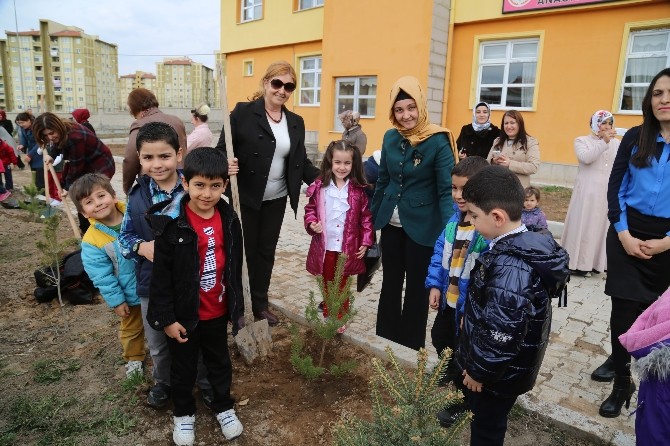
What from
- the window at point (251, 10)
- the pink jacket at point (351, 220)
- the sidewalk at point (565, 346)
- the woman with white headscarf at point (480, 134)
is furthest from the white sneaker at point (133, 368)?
the window at point (251, 10)

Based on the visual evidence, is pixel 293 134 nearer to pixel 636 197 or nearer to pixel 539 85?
pixel 636 197

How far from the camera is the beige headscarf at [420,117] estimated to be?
9.49 ft

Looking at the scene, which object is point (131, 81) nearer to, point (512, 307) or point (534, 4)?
point (534, 4)

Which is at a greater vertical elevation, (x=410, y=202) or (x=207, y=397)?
(x=410, y=202)

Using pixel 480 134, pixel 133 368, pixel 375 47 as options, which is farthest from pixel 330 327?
pixel 375 47

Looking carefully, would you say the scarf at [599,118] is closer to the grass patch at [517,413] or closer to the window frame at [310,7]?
the grass patch at [517,413]

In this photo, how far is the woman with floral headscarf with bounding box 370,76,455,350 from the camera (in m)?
2.93

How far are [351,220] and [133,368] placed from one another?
1941mm

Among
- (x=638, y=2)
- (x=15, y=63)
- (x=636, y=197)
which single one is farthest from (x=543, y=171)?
(x=15, y=63)

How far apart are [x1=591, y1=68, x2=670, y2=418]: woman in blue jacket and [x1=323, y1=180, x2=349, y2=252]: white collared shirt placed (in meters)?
1.88

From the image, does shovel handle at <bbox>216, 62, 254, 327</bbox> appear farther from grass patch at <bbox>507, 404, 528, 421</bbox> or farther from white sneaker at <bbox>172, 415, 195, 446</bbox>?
grass patch at <bbox>507, 404, 528, 421</bbox>

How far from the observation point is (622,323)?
263cm

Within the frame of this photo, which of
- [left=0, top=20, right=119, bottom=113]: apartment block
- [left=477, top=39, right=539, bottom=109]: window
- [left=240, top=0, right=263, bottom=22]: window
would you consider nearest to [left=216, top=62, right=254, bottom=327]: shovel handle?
[left=477, top=39, right=539, bottom=109]: window

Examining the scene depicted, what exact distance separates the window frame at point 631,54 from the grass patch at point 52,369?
11.2 m
